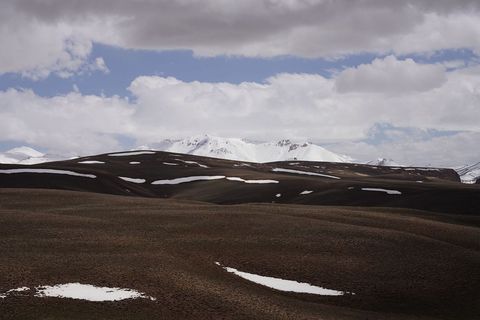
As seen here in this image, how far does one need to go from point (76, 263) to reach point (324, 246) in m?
20.7

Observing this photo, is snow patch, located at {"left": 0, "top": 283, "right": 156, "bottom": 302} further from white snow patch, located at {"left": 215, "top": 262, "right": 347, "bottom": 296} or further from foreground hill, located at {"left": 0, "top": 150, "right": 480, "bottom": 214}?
A: foreground hill, located at {"left": 0, "top": 150, "right": 480, "bottom": 214}

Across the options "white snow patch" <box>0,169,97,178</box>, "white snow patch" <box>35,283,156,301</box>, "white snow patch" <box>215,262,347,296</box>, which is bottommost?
"white snow patch" <box>215,262,347,296</box>

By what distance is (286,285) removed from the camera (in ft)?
124

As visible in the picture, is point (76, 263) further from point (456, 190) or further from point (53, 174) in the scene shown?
point (456, 190)

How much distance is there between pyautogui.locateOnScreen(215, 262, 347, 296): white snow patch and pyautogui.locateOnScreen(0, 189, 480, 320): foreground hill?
448 mm

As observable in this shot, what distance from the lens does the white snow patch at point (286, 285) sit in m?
37.3

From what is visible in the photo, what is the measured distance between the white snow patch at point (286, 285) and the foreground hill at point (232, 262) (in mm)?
448

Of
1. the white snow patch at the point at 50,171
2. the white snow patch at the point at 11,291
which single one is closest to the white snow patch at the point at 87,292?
the white snow patch at the point at 11,291

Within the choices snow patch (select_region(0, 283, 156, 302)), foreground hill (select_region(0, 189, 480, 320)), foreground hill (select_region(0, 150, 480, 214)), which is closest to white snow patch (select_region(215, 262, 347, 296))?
foreground hill (select_region(0, 189, 480, 320))

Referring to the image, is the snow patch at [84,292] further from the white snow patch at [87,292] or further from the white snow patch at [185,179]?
the white snow patch at [185,179]

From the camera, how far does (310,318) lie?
30812 mm

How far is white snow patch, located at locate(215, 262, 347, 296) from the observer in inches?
1468

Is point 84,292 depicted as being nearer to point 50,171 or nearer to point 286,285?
point 286,285

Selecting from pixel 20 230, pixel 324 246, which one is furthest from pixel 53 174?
pixel 324 246
